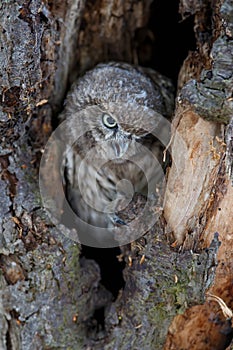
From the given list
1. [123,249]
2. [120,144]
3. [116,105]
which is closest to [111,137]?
[120,144]

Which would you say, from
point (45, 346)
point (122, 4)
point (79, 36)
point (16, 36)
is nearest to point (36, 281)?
point (45, 346)

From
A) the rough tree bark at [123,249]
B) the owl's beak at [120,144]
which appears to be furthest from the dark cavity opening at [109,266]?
the owl's beak at [120,144]

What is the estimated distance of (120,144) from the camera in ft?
6.72

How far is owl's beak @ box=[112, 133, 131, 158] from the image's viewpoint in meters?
2.04

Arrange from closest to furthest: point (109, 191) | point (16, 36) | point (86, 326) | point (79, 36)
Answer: point (16, 36)
point (86, 326)
point (79, 36)
point (109, 191)

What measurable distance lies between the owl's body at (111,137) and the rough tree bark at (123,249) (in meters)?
0.13

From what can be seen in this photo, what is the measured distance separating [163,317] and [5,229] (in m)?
0.61

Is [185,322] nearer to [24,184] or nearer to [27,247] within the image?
[27,247]

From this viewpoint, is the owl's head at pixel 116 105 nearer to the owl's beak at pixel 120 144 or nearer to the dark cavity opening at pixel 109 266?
the owl's beak at pixel 120 144

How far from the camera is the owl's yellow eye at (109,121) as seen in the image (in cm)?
201

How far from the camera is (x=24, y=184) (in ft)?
5.80

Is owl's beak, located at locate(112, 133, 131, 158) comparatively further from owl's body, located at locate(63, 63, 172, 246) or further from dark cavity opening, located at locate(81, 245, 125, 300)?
dark cavity opening, located at locate(81, 245, 125, 300)

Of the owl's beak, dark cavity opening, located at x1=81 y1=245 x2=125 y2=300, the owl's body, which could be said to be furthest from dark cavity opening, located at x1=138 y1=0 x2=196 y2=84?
dark cavity opening, located at x1=81 y1=245 x2=125 y2=300

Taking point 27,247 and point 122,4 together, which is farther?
point 122,4
